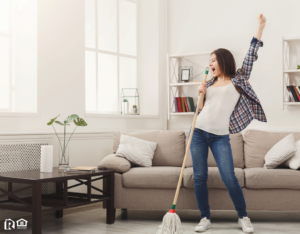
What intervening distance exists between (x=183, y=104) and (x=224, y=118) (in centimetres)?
192

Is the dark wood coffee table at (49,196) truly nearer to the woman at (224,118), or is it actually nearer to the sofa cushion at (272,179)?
the woman at (224,118)

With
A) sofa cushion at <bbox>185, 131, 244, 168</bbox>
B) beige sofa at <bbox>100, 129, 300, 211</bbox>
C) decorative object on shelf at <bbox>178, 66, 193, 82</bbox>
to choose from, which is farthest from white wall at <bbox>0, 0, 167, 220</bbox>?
sofa cushion at <bbox>185, 131, 244, 168</bbox>

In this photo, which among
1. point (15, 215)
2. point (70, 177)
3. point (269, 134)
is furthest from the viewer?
point (269, 134)

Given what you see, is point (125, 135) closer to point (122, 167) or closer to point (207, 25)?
point (122, 167)

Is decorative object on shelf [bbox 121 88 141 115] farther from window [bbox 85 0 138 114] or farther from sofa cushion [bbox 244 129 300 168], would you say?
sofa cushion [bbox 244 129 300 168]

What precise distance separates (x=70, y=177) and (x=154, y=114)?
7.45ft

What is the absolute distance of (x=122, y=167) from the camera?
329cm

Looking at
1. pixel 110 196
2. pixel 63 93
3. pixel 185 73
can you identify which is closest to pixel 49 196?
pixel 110 196

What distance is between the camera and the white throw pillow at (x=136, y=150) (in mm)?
3480

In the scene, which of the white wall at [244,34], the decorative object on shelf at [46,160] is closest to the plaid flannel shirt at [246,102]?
the decorative object on shelf at [46,160]

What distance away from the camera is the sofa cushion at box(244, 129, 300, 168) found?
356cm

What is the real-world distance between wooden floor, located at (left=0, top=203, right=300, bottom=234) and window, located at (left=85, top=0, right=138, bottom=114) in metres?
1.46

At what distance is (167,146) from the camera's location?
3.76 m

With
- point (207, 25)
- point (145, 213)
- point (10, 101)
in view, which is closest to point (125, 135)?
point (145, 213)
